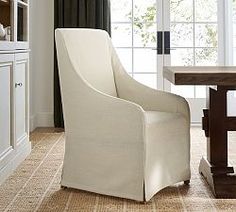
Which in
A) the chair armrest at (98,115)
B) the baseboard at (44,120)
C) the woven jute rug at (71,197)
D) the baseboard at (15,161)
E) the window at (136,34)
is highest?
the window at (136,34)

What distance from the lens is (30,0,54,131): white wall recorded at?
18.3 feet

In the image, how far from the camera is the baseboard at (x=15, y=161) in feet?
10.3

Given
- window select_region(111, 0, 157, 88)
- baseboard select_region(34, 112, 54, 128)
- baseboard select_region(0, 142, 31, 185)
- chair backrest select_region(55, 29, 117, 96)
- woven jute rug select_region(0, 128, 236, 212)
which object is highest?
window select_region(111, 0, 157, 88)

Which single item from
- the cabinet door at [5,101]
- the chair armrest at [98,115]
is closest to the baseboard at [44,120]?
the cabinet door at [5,101]

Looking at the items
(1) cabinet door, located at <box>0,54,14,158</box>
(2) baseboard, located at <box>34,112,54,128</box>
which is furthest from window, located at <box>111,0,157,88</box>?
(1) cabinet door, located at <box>0,54,14,158</box>

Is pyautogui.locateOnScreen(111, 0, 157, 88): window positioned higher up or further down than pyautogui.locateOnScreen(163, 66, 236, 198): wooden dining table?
higher up

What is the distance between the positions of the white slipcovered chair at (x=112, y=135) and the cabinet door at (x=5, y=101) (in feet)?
1.61

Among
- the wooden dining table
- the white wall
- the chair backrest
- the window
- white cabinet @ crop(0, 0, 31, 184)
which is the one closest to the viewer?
the wooden dining table

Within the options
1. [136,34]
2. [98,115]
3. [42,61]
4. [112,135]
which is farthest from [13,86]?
[136,34]

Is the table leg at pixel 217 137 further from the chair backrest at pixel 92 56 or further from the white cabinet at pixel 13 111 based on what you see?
the white cabinet at pixel 13 111

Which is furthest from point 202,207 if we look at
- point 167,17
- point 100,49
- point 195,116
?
point 167,17

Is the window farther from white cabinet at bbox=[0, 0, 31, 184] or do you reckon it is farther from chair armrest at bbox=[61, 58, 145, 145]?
chair armrest at bbox=[61, 58, 145, 145]

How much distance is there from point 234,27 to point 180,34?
0.68 metres

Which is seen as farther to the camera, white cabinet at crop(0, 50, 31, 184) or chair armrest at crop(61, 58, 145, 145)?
white cabinet at crop(0, 50, 31, 184)
